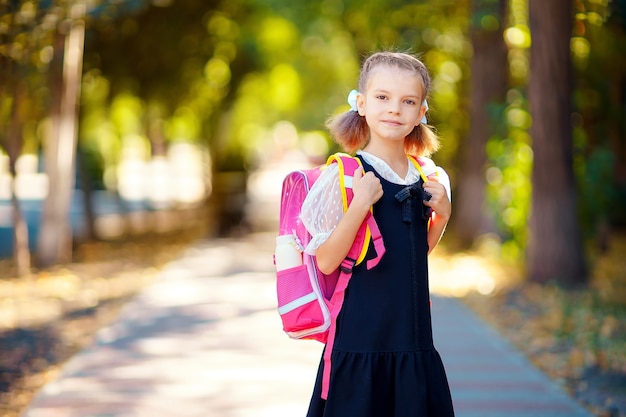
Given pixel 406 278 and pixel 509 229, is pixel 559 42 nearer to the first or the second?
pixel 509 229

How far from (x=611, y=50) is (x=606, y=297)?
5309 mm

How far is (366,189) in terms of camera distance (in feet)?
9.70

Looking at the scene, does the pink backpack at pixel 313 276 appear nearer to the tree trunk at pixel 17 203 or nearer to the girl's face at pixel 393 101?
the girl's face at pixel 393 101

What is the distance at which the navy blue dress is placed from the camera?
9.94 feet

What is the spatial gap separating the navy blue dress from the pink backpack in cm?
4

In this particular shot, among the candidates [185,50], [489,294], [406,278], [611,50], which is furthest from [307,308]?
[185,50]

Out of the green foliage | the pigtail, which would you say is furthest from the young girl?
the green foliage

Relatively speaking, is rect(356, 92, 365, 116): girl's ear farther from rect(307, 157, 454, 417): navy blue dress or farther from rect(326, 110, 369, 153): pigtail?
rect(307, 157, 454, 417): navy blue dress

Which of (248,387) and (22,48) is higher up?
(22,48)

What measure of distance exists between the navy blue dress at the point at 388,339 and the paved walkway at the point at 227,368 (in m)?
2.56

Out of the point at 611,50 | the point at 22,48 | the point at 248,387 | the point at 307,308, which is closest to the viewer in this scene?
the point at 307,308

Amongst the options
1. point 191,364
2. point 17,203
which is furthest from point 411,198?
point 17,203

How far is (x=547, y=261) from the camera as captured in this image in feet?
33.8

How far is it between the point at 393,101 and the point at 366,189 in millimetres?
339
